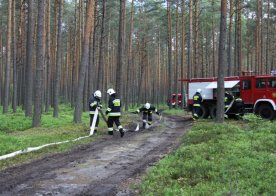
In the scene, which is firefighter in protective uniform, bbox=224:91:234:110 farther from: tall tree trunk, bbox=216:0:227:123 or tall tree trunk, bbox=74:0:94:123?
tall tree trunk, bbox=74:0:94:123

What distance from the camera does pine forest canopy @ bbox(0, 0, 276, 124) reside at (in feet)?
69.8

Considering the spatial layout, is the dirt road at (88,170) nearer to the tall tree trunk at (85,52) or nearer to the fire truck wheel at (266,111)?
the tall tree trunk at (85,52)

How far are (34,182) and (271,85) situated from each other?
14.6m

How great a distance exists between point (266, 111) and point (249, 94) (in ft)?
4.02

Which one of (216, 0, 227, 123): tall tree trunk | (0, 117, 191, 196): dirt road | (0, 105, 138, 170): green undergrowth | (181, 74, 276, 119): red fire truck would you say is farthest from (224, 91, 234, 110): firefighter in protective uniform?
(0, 117, 191, 196): dirt road

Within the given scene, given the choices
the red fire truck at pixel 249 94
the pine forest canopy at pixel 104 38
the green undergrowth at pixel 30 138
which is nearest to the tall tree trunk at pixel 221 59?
the red fire truck at pixel 249 94

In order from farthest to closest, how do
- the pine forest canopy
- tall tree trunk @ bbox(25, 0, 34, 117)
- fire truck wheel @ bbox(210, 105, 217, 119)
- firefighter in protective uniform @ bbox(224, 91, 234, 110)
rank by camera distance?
1. the pine forest canopy
2. fire truck wheel @ bbox(210, 105, 217, 119)
3. firefighter in protective uniform @ bbox(224, 91, 234, 110)
4. tall tree trunk @ bbox(25, 0, 34, 117)

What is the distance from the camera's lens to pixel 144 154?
33.0 ft

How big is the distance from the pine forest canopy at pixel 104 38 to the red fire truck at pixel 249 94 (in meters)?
4.56

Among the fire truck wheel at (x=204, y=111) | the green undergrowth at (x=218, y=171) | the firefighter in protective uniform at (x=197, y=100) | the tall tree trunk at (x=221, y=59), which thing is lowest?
the green undergrowth at (x=218, y=171)

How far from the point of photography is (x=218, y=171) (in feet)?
23.5

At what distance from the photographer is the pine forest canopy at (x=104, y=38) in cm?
2127

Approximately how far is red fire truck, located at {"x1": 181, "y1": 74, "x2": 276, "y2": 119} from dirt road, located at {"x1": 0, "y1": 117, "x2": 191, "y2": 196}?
27.3 ft

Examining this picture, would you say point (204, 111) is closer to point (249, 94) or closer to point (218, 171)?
point (249, 94)
